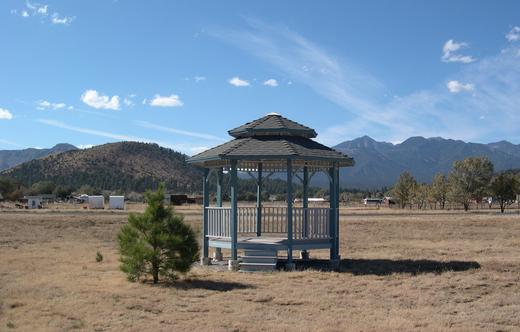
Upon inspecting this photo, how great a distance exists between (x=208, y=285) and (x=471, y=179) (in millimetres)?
67004

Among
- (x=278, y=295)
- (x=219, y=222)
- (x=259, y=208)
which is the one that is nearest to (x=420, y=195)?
(x=259, y=208)

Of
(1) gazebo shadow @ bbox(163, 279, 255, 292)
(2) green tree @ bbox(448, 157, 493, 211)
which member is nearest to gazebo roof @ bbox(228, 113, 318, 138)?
(1) gazebo shadow @ bbox(163, 279, 255, 292)

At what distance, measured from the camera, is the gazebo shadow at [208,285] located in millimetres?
14852

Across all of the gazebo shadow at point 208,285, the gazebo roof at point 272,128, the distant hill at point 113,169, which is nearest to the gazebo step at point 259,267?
the gazebo shadow at point 208,285

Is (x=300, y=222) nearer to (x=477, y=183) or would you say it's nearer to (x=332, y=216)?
(x=332, y=216)

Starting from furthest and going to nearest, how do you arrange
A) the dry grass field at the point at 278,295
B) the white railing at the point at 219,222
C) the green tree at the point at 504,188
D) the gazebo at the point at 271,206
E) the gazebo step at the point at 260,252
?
1. the green tree at the point at 504,188
2. the white railing at the point at 219,222
3. the gazebo step at the point at 260,252
4. the gazebo at the point at 271,206
5. the dry grass field at the point at 278,295

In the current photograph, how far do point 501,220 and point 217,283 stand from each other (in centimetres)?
3070

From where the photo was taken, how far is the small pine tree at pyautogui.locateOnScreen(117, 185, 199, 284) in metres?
15.3

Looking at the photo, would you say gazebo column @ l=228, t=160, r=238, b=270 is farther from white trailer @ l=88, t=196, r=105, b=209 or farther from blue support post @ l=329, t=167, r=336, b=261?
white trailer @ l=88, t=196, r=105, b=209

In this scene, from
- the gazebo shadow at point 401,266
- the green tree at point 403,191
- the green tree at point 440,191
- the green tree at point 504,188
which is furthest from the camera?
the green tree at point 403,191

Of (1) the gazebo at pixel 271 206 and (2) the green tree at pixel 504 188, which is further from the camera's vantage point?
(2) the green tree at pixel 504 188

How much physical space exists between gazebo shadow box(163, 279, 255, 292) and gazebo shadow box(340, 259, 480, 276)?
13.5ft

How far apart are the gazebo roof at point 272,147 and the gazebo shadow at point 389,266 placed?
10.9 ft

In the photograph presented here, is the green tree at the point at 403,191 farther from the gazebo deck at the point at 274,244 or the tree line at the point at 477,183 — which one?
the gazebo deck at the point at 274,244
